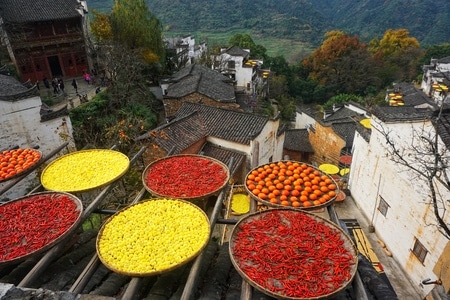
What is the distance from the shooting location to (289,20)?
75.9m

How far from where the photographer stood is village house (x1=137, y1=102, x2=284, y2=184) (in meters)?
14.9

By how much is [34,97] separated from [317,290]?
567 inches

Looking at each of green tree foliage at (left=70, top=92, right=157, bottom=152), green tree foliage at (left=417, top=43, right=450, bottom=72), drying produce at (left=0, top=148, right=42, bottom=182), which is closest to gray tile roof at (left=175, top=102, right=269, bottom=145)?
green tree foliage at (left=70, top=92, right=157, bottom=152)

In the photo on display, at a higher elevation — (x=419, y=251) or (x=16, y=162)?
(x=16, y=162)

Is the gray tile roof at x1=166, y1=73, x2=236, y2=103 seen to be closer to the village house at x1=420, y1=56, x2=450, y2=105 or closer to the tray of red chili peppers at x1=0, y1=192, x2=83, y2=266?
the tray of red chili peppers at x1=0, y1=192, x2=83, y2=266

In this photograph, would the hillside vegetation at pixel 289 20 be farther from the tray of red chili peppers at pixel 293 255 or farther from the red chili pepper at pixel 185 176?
the tray of red chili peppers at pixel 293 255

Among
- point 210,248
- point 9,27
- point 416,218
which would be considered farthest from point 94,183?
point 9,27

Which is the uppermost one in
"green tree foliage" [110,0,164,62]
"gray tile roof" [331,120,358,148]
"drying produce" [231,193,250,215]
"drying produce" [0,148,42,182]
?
"green tree foliage" [110,0,164,62]

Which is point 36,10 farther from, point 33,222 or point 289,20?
point 289,20

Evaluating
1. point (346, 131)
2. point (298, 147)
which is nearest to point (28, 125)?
point (298, 147)

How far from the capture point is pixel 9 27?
2012 centimetres

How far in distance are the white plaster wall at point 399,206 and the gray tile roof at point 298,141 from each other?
37.2 feet

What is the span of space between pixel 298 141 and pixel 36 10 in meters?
21.9

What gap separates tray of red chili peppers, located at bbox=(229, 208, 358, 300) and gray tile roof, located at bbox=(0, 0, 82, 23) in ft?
75.7
